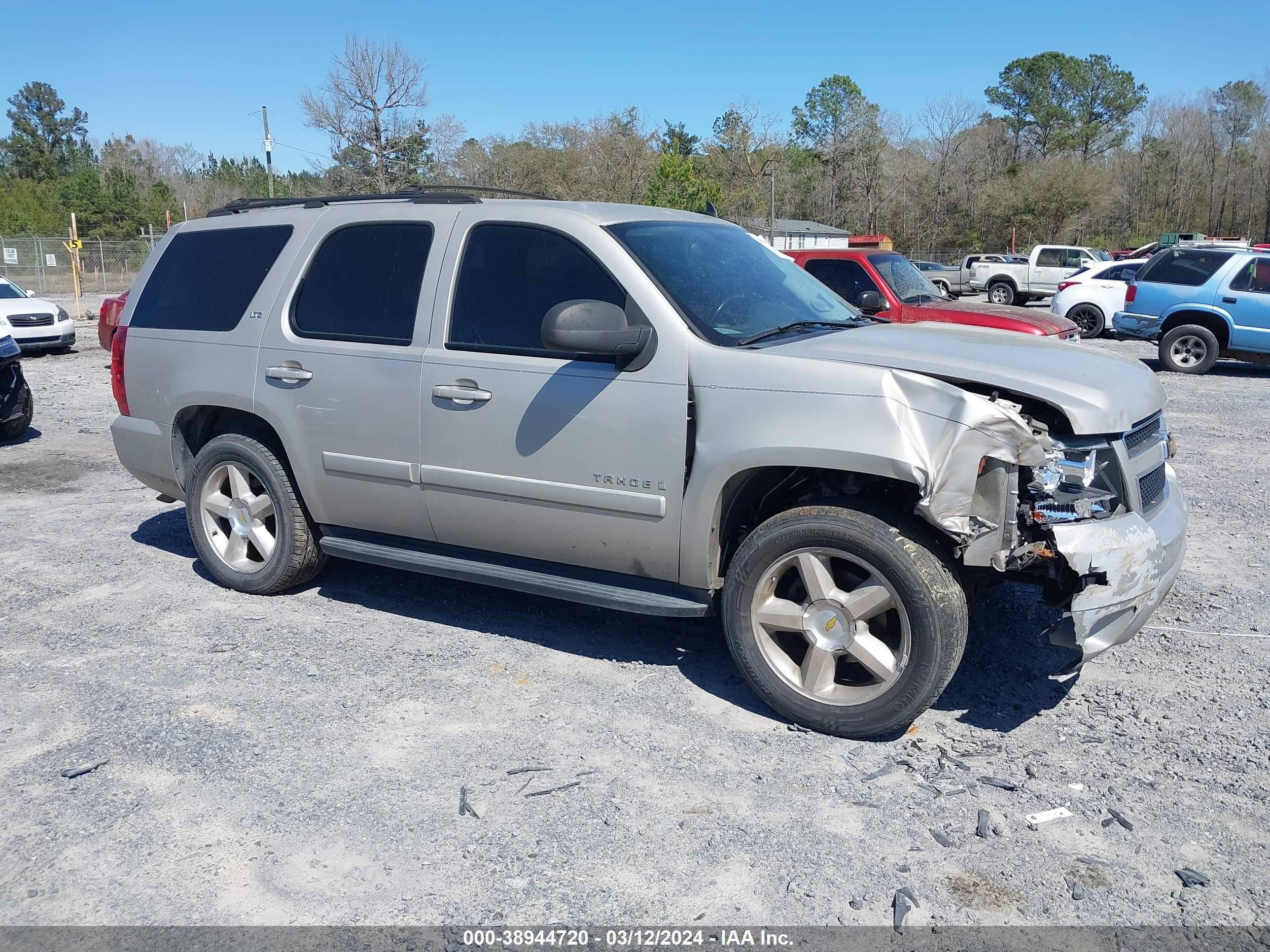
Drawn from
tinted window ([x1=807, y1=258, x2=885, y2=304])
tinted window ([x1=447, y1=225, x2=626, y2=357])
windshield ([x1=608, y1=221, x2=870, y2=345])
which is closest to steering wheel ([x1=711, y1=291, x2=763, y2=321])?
windshield ([x1=608, y1=221, x2=870, y2=345])

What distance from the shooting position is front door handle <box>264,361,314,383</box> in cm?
502

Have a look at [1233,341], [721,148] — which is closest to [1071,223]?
[721,148]

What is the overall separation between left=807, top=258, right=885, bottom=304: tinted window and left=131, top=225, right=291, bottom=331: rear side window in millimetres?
7003

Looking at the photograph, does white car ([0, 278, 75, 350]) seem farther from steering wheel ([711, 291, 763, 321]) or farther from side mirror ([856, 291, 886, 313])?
steering wheel ([711, 291, 763, 321])

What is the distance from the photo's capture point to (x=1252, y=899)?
2947 millimetres

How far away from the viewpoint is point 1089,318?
20641mm

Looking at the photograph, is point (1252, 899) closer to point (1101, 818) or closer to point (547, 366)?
point (1101, 818)

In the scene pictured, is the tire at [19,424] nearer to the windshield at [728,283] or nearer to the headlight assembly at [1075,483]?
the windshield at [728,283]

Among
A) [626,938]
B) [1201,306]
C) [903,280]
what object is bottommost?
[626,938]

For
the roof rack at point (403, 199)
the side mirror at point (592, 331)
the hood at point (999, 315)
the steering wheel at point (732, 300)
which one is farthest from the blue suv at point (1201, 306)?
the side mirror at point (592, 331)

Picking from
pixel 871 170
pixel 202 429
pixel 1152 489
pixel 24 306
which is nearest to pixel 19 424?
pixel 202 429

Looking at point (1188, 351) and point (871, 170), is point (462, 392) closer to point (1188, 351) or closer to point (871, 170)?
point (1188, 351)

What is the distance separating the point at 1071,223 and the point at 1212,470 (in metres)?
54.9

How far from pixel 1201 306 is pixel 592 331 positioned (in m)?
14.3
